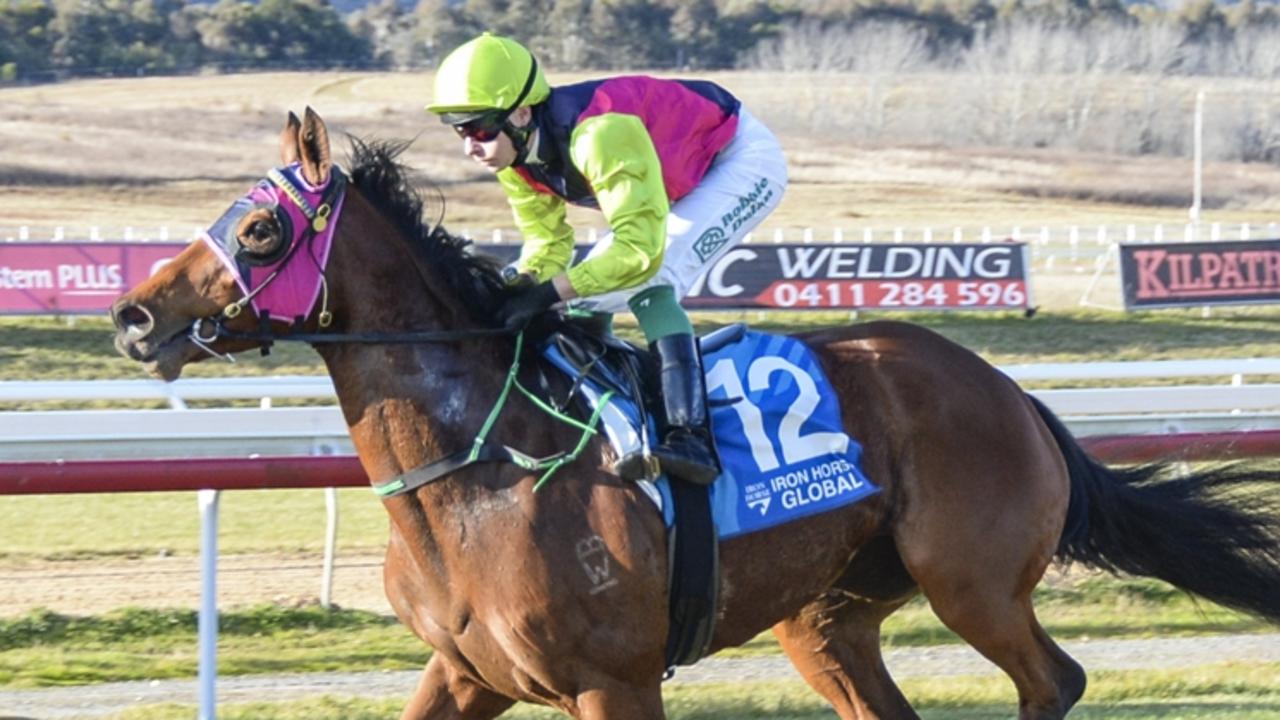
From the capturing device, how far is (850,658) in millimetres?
4512

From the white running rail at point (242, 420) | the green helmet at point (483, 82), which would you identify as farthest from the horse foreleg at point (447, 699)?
A: the white running rail at point (242, 420)

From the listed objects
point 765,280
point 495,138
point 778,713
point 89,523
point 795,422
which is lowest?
point 765,280

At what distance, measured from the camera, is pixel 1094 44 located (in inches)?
2357

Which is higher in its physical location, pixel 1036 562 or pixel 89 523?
pixel 1036 562

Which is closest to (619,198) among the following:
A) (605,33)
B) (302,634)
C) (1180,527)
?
(1180,527)

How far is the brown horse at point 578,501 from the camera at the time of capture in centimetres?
364

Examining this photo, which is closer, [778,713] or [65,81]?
[778,713]

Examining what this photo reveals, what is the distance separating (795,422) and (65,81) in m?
48.8

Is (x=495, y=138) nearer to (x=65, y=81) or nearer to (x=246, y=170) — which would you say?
(x=246, y=170)

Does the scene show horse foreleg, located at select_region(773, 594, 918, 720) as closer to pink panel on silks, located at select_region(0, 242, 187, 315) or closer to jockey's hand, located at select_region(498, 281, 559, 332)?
jockey's hand, located at select_region(498, 281, 559, 332)

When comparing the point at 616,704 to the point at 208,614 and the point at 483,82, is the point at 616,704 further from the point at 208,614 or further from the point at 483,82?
the point at 208,614

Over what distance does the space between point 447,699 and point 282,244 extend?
1.05 meters

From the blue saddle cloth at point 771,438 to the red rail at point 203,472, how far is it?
1284mm

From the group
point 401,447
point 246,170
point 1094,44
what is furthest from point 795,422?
point 1094,44
